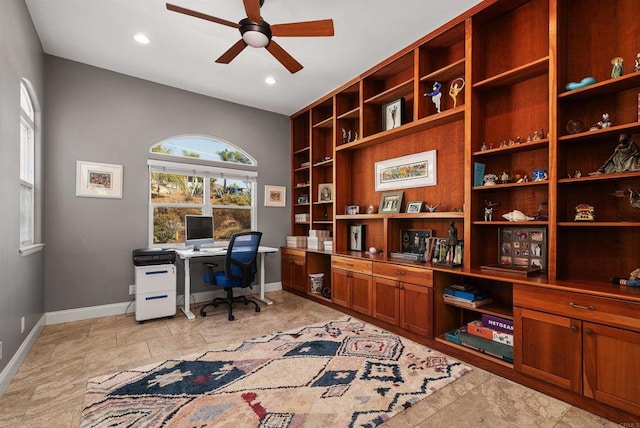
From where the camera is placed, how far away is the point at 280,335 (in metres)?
3.17

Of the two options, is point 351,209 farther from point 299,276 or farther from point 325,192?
point 299,276

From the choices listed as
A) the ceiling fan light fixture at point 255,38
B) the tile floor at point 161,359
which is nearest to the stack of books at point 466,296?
the tile floor at point 161,359

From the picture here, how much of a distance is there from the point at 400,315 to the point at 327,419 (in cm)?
151

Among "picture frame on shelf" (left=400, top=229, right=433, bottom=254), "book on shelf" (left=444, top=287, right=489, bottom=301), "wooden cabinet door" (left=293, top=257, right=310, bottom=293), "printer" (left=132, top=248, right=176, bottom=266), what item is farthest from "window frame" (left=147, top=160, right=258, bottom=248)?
"book on shelf" (left=444, top=287, right=489, bottom=301)

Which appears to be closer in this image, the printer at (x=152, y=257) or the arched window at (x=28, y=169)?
the arched window at (x=28, y=169)

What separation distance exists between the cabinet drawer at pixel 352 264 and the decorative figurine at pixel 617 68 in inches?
99.5

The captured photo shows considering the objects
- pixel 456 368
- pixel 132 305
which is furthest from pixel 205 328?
pixel 456 368

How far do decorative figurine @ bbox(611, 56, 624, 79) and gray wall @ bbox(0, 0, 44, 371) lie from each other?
4236mm

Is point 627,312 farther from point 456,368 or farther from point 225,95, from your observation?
point 225,95

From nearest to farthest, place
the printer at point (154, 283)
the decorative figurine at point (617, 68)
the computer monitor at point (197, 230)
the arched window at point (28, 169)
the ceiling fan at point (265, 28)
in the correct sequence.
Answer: the decorative figurine at point (617, 68), the ceiling fan at point (265, 28), the arched window at point (28, 169), the printer at point (154, 283), the computer monitor at point (197, 230)

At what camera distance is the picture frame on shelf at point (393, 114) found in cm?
361

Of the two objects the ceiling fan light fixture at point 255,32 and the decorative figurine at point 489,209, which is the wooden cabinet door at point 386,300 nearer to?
the decorative figurine at point 489,209

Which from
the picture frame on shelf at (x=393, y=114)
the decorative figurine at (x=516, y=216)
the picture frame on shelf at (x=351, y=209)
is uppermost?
the picture frame on shelf at (x=393, y=114)

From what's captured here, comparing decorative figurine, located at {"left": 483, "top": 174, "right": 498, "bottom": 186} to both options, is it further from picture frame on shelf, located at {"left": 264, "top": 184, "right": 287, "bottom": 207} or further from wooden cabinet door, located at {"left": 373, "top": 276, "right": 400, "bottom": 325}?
picture frame on shelf, located at {"left": 264, "top": 184, "right": 287, "bottom": 207}
